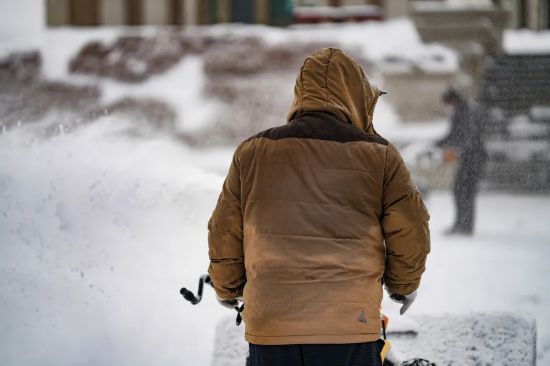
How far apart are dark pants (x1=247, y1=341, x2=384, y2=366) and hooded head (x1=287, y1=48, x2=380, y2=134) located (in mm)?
695

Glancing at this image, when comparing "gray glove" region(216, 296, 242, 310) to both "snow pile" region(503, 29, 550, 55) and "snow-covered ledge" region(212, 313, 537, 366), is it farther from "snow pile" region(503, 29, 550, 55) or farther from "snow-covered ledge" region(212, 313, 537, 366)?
"snow pile" region(503, 29, 550, 55)

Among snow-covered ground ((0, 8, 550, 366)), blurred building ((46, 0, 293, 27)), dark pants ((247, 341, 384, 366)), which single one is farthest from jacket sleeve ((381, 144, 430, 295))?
blurred building ((46, 0, 293, 27))

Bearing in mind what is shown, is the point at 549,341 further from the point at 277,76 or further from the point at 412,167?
the point at 277,76

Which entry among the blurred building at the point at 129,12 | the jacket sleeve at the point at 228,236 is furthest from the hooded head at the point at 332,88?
the blurred building at the point at 129,12

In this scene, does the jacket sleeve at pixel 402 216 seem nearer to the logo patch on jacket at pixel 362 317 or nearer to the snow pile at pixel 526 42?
the logo patch on jacket at pixel 362 317

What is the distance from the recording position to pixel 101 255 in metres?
3.48

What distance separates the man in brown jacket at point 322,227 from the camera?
5.77 ft

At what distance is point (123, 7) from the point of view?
11297 mm

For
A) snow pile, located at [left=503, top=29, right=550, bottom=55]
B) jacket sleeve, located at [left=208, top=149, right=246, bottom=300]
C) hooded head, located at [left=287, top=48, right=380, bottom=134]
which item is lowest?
jacket sleeve, located at [left=208, top=149, right=246, bottom=300]

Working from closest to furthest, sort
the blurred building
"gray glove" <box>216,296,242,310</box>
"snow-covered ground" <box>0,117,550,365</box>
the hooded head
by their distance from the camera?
the hooded head → "gray glove" <box>216,296,242,310</box> → "snow-covered ground" <box>0,117,550,365</box> → the blurred building

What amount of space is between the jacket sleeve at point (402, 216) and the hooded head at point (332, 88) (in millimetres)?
185

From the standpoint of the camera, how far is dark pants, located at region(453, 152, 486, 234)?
6098mm

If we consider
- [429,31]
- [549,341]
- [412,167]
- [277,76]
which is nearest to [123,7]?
[277,76]

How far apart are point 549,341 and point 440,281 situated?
1132 mm
